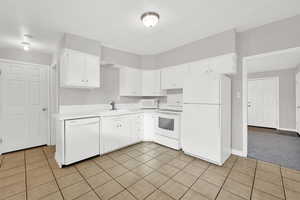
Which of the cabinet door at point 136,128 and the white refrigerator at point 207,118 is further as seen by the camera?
the cabinet door at point 136,128

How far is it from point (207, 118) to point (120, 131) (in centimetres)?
192

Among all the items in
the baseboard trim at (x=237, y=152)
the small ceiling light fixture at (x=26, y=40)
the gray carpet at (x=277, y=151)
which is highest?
the small ceiling light fixture at (x=26, y=40)

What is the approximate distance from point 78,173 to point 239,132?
3.14 metres

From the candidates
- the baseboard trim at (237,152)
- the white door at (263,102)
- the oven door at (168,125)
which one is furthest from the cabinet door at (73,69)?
the white door at (263,102)

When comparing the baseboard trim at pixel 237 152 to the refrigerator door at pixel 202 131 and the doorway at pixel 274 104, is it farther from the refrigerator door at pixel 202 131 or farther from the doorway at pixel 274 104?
the refrigerator door at pixel 202 131

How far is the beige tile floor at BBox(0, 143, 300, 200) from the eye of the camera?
5.51 feet

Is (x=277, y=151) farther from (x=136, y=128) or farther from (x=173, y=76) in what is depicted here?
(x=136, y=128)

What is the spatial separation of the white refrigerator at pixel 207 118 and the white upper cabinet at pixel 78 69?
2025 mm

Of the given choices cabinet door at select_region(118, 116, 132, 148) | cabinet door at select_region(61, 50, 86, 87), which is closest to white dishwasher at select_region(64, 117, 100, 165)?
cabinet door at select_region(118, 116, 132, 148)

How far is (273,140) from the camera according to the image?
3719mm

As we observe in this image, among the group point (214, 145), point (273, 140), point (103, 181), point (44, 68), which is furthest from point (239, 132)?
point (44, 68)

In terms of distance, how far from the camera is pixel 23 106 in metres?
3.16

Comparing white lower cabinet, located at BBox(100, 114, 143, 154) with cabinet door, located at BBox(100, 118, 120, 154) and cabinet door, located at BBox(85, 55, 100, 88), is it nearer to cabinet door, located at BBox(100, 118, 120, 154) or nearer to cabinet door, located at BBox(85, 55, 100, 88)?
cabinet door, located at BBox(100, 118, 120, 154)

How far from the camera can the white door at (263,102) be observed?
5.15m
